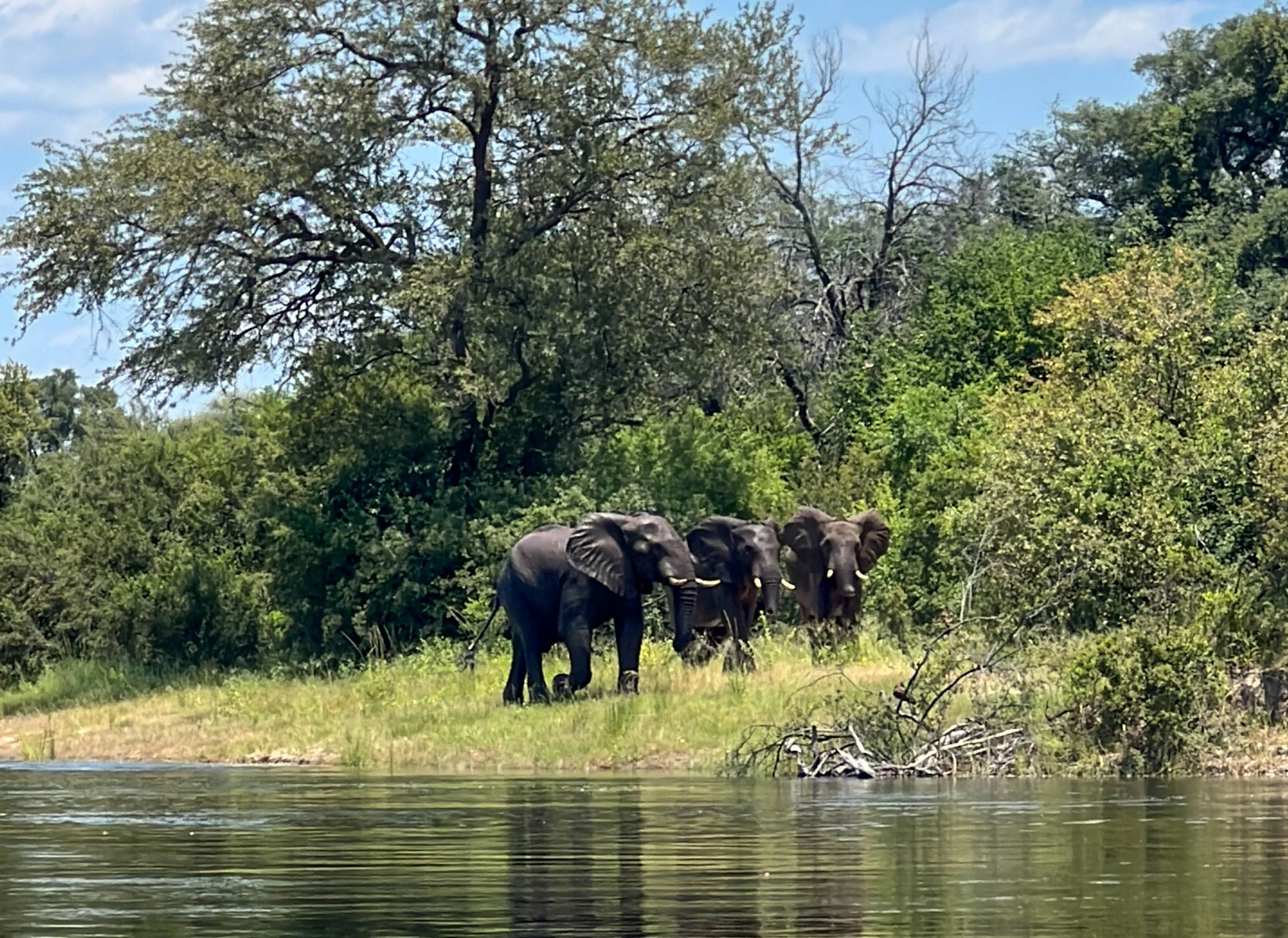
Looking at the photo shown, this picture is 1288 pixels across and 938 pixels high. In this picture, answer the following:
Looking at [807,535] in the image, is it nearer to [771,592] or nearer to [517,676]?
[771,592]

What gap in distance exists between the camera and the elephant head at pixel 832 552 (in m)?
33.5

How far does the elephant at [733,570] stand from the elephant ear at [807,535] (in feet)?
2.42

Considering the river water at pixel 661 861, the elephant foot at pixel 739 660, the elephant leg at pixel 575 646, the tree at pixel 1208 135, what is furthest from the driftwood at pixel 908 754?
the tree at pixel 1208 135

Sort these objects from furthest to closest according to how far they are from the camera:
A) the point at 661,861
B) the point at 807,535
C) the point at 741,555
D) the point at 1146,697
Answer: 1. the point at 807,535
2. the point at 741,555
3. the point at 1146,697
4. the point at 661,861

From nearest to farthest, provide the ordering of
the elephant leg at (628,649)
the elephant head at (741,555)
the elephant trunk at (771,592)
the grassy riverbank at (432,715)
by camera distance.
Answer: the grassy riverbank at (432,715) → the elephant leg at (628,649) → the elephant trunk at (771,592) → the elephant head at (741,555)

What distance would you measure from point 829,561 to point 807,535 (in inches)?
30.4

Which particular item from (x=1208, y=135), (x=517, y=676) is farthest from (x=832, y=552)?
(x=1208, y=135)

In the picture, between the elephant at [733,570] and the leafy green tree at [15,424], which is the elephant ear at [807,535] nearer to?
the elephant at [733,570]

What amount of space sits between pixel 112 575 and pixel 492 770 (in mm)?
18430

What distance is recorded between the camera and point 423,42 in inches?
1556

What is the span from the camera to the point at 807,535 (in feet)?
112

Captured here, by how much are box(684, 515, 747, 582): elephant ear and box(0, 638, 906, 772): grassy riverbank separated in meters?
1.18

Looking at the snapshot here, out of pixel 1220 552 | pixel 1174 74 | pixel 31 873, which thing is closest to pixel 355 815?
pixel 31 873

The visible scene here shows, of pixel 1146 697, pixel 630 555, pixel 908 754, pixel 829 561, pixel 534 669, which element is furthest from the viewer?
pixel 829 561
